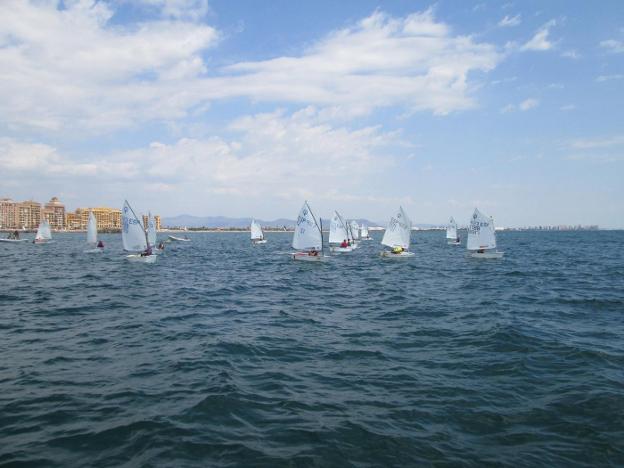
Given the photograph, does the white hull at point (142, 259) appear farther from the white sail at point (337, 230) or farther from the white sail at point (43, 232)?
the white sail at point (43, 232)

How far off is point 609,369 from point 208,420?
11.3 m

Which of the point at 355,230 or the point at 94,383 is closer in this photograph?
the point at 94,383

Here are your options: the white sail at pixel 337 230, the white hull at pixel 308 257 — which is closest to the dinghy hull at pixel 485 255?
the white hull at pixel 308 257

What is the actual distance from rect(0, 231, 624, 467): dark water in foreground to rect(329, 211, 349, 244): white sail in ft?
146

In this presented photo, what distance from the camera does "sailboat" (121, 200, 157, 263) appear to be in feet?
150

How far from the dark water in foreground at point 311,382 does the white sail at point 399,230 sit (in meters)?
29.5

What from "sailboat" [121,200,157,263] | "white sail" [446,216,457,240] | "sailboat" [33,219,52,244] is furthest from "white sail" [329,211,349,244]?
"sailboat" [33,219,52,244]

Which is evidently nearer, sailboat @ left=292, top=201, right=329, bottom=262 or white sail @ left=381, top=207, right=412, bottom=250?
sailboat @ left=292, top=201, right=329, bottom=262

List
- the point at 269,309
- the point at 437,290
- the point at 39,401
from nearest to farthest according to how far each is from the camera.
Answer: the point at 39,401
the point at 269,309
the point at 437,290

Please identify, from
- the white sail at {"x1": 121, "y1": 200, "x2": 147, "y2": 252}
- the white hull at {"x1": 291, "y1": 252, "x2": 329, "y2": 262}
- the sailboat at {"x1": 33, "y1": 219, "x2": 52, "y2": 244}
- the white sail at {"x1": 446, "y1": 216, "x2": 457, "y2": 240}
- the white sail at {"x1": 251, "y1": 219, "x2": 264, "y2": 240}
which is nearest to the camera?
the white sail at {"x1": 121, "y1": 200, "x2": 147, "y2": 252}

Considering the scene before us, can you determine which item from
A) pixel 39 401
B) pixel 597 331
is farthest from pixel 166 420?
pixel 597 331

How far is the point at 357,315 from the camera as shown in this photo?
21.1m

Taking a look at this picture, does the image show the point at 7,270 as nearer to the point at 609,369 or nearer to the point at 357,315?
the point at 357,315

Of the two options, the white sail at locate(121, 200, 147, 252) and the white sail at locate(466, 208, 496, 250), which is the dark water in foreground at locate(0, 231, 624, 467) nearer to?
the white sail at locate(121, 200, 147, 252)
